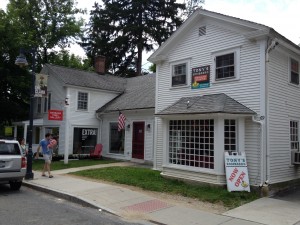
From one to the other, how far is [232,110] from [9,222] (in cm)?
728

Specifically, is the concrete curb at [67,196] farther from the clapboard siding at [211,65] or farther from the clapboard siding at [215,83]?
the clapboard siding at [211,65]

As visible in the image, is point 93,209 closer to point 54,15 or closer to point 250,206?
point 250,206

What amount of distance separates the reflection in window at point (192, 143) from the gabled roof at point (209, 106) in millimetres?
489

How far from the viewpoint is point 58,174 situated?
1370cm

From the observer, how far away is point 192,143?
11.8m

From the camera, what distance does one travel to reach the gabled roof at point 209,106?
10.7 meters

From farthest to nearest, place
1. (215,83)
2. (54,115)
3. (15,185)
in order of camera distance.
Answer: (54,115) → (215,83) → (15,185)

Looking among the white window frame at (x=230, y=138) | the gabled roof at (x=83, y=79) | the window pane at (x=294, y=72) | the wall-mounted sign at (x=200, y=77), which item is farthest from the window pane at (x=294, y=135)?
the gabled roof at (x=83, y=79)

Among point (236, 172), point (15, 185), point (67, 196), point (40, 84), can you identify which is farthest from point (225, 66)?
point (15, 185)

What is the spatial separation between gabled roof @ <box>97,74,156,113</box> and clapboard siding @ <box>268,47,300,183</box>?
23.5 feet

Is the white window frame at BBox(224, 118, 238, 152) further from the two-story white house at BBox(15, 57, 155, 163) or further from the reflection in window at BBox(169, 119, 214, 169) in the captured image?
the two-story white house at BBox(15, 57, 155, 163)

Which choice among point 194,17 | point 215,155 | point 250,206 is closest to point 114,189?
point 215,155

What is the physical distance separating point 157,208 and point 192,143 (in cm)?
388

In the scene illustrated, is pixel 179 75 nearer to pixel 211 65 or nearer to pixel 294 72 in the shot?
pixel 211 65
